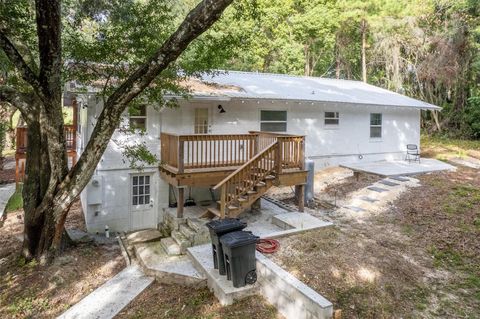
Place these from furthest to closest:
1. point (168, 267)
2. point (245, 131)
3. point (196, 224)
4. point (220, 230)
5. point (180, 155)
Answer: point (245, 131), point (180, 155), point (196, 224), point (168, 267), point (220, 230)

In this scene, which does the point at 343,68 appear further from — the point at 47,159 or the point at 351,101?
the point at 47,159

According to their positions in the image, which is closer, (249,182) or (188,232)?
(188,232)

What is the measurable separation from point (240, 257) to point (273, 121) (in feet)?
25.0

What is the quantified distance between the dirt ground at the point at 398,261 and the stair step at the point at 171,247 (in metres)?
2.53

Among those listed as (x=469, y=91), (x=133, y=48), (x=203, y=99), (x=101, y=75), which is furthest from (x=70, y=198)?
(x=469, y=91)

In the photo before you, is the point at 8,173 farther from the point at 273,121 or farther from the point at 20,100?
the point at 273,121

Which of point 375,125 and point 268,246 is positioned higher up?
point 375,125

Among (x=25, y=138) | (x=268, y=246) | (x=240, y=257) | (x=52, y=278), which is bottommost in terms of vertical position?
(x=52, y=278)

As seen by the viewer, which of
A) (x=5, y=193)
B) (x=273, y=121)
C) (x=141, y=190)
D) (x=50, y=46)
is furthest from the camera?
(x=5, y=193)

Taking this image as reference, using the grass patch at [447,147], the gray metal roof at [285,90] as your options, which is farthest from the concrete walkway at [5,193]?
the grass patch at [447,147]

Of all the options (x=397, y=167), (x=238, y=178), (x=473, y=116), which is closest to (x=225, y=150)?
(x=238, y=178)

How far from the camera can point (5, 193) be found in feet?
45.5

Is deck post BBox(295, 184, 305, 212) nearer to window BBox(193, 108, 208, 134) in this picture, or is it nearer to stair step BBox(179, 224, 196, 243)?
stair step BBox(179, 224, 196, 243)

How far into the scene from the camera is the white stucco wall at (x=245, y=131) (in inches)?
376
